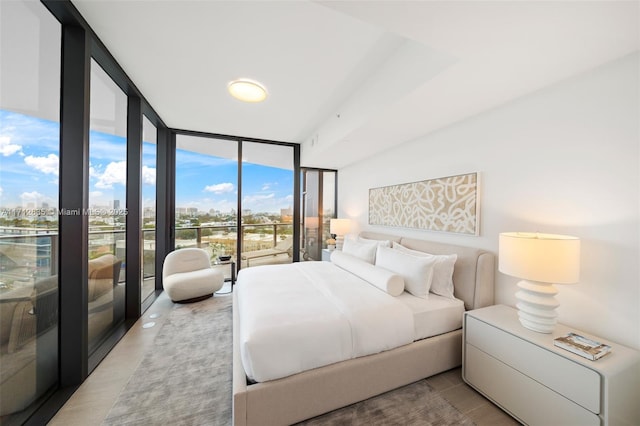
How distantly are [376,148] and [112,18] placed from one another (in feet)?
9.70

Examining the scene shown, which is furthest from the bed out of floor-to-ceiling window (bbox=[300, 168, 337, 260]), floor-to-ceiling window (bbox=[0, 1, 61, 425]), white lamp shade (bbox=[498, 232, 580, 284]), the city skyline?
floor-to-ceiling window (bbox=[300, 168, 337, 260])

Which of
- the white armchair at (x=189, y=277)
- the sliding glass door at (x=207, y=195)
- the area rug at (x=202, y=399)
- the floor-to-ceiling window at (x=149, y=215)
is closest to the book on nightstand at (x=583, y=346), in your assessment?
the area rug at (x=202, y=399)

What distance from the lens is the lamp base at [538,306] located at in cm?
148

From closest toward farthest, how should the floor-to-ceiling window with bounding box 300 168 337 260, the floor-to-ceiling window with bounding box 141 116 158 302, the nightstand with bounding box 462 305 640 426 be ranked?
1. the nightstand with bounding box 462 305 640 426
2. the floor-to-ceiling window with bounding box 141 116 158 302
3. the floor-to-ceiling window with bounding box 300 168 337 260

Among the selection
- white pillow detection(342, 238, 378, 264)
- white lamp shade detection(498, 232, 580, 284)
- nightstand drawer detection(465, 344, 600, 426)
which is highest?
white lamp shade detection(498, 232, 580, 284)

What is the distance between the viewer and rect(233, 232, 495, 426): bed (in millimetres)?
1344

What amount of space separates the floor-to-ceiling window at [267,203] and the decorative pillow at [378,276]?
2176 mm

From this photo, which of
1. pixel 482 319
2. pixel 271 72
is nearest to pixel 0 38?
pixel 271 72

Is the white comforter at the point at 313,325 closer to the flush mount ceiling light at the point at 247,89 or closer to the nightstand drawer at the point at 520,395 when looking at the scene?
the nightstand drawer at the point at 520,395

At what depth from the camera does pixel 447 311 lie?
1.97m

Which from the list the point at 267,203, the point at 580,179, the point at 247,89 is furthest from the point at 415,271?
the point at 267,203

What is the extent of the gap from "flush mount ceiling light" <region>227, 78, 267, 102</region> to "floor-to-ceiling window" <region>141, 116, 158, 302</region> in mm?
1657

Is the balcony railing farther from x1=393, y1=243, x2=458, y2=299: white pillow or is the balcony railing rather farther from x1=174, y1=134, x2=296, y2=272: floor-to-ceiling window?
x1=393, y1=243, x2=458, y2=299: white pillow

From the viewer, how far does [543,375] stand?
134 centimetres
